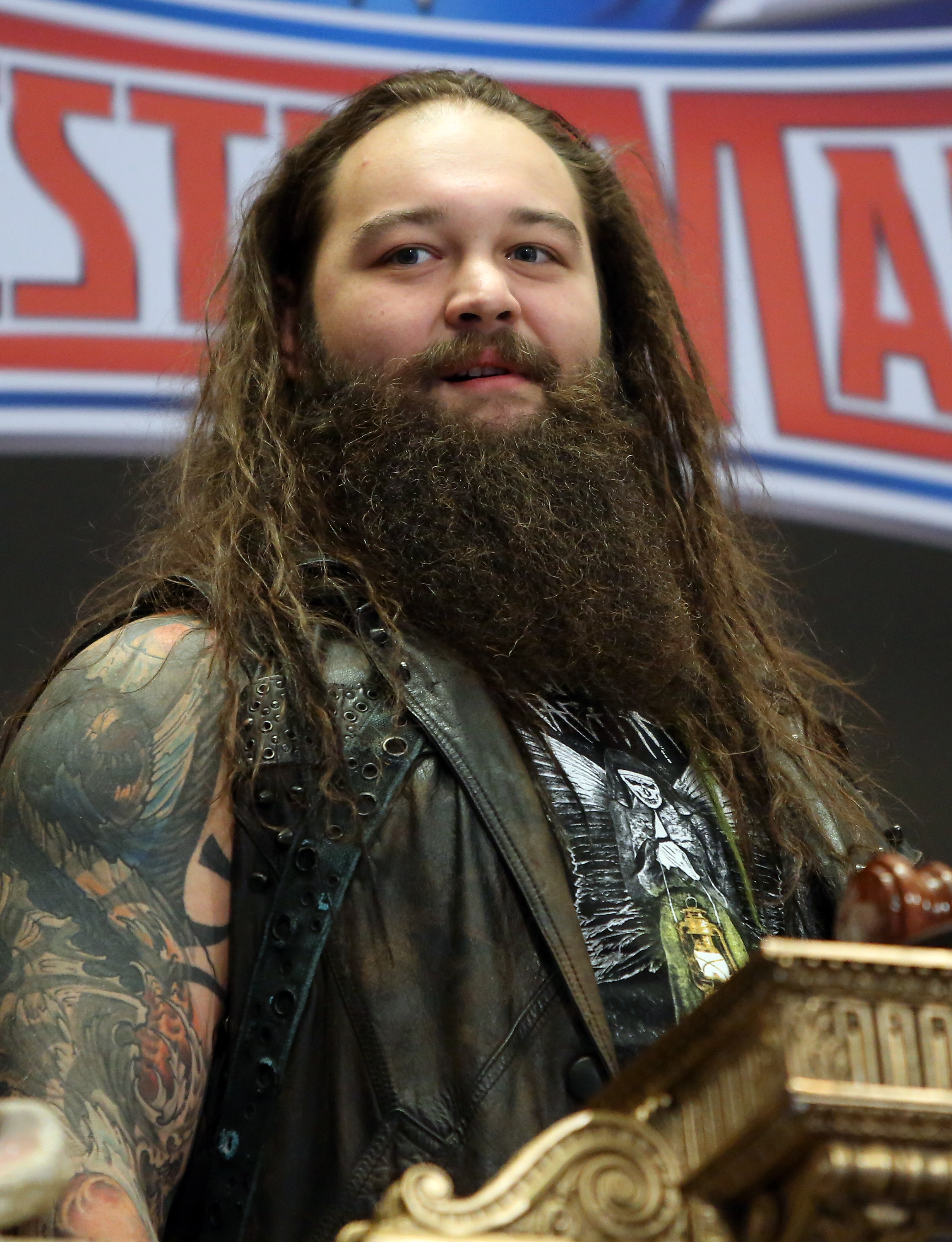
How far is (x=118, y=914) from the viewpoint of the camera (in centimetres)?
142

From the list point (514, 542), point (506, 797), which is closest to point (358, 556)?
point (514, 542)

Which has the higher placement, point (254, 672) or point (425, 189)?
point (425, 189)

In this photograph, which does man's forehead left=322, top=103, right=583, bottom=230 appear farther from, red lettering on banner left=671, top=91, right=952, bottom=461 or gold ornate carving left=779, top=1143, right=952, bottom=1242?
gold ornate carving left=779, top=1143, right=952, bottom=1242

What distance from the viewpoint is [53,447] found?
2473 mm

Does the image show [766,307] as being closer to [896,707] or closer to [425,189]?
[896,707]

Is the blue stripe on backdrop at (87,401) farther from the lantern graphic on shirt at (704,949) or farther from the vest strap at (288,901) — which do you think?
the lantern graphic on shirt at (704,949)

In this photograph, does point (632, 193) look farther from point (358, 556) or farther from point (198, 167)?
point (358, 556)

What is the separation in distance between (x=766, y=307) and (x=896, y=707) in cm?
66

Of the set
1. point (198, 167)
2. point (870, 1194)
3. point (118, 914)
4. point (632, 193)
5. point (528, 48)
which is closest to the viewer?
point (870, 1194)

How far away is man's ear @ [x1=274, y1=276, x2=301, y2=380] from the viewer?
208 cm

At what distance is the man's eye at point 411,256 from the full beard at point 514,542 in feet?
0.44

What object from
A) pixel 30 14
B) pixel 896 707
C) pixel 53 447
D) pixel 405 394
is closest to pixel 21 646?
pixel 53 447

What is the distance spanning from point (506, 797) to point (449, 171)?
2.58 feet

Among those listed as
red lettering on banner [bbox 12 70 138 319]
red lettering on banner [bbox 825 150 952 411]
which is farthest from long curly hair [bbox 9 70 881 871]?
red lettering on banner [bbox 825 150 952 411]
